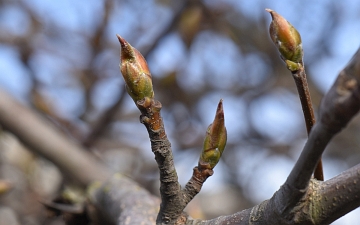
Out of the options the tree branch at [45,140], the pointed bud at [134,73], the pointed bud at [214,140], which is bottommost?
the pointed bud at [214,140]

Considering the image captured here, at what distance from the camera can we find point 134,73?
582 mm

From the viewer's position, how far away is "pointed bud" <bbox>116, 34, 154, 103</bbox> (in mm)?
582

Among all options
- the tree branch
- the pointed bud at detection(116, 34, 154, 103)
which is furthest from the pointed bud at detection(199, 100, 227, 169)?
the tree branch

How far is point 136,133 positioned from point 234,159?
2.60 ft

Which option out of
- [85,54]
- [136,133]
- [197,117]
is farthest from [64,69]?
[197,117]

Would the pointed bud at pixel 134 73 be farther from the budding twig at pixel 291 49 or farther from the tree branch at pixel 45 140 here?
the tree branch at pixel 45 140

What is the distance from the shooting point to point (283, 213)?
552 mm

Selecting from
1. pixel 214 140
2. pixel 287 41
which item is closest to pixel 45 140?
pixel 214 140

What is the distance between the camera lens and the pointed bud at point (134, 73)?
58 cm

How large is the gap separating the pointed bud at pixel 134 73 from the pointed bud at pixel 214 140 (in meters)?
0.11

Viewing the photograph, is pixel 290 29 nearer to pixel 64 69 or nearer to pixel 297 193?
pixel 297 193

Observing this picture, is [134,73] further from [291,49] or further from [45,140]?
[45,140]

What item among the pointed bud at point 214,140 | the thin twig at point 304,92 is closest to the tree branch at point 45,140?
the pointed bud at point 214,140

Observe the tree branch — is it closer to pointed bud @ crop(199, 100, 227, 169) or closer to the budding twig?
pointed bud @ crop(199, 100, 227, 169)
